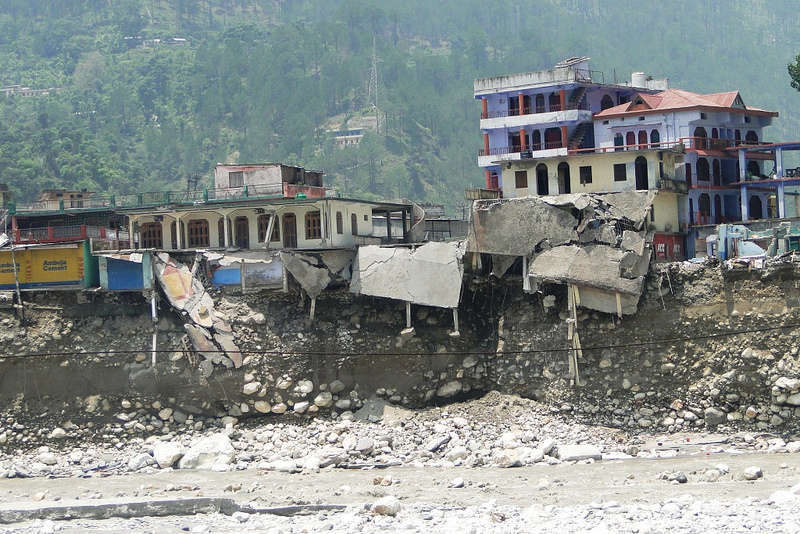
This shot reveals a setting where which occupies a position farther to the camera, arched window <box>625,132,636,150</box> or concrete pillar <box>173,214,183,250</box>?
arched window <box>625,132,636,150</box>

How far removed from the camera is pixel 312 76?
152m

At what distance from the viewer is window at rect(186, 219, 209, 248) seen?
5047cm

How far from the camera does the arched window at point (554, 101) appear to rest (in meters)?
59.0

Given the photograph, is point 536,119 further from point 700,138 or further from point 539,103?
point 700,138

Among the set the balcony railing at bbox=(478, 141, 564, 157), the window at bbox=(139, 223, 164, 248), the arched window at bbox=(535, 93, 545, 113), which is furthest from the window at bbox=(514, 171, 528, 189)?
the window at bbox=(139, 223, 164, 248)

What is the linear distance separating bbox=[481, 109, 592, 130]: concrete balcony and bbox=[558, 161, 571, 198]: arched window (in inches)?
241

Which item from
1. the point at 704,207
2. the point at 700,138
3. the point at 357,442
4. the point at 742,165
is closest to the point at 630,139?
the point at 700,138

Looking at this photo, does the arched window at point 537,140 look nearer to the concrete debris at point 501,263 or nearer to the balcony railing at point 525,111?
the balcony railing at point 525,111

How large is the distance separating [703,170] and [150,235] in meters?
24.5

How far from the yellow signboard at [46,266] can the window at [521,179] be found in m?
19.0

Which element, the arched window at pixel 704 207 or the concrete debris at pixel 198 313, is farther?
the arched window at pixel 704 207

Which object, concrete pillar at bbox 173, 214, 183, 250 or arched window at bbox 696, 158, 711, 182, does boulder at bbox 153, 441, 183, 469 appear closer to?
concrete pillar at bbox 173, 214, 183, 250

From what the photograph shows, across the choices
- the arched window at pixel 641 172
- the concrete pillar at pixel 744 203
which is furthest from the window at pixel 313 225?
the concrete pillar at pixel 744 203

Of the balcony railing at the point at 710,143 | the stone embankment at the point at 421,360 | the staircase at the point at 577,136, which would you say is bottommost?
the stone embankment at the point at 421,360
